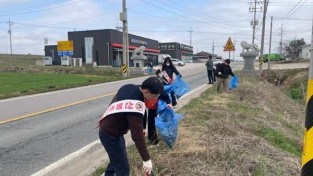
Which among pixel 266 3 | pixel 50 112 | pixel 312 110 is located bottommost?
pixel 50 112

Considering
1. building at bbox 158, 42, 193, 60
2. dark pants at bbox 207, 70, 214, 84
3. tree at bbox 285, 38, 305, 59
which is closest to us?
dark pants at bbox 207, 70, 214, 84

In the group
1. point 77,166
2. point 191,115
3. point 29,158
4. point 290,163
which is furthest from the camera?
point 191,115

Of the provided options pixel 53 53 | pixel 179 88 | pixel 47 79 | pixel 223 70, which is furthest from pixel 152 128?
pixel 53 53

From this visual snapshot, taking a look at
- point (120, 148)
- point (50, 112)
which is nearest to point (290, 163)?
point (120, 148)

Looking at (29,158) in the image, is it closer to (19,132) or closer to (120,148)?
(19,132)

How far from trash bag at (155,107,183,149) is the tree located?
92.9 m

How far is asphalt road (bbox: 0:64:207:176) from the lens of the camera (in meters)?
6.25

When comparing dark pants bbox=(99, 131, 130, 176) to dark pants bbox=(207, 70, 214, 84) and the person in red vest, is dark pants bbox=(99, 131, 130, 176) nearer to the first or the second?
the person in red vest

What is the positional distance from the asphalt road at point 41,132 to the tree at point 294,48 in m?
88.5

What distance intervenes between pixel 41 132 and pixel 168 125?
411cm

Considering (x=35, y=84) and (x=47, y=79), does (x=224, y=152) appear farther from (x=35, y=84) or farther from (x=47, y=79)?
(x=47, y=79)

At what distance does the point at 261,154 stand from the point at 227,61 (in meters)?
9.81

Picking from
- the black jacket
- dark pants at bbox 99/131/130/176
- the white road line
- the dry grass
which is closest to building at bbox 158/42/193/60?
the black jacket

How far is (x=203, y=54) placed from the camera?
147625mm
